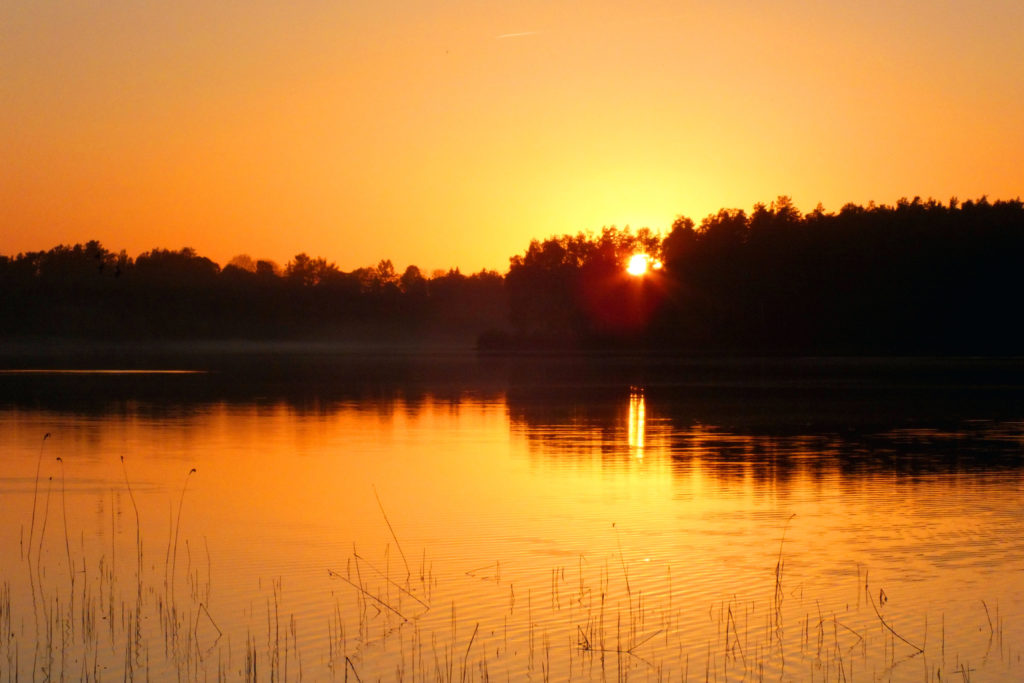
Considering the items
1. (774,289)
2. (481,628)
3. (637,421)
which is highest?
(774,289)

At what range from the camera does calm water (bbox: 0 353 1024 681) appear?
9719 mm

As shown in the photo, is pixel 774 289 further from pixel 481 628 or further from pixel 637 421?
pixel 481 628

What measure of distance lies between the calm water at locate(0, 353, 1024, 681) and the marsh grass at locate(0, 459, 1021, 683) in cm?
3

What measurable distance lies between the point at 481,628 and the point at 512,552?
336 cm

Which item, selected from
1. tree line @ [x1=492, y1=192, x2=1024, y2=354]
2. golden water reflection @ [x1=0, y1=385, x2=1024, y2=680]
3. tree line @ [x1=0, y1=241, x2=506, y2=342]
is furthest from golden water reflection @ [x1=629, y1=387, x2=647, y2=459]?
tree line @ [x1=0, y1=241, x2=506, y2=342]

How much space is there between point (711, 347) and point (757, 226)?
1304 cm

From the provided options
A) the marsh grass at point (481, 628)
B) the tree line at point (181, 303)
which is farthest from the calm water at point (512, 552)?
the tree line at point (181, 303)

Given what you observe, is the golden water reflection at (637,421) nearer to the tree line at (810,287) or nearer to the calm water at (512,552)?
the calm water at (512,552)

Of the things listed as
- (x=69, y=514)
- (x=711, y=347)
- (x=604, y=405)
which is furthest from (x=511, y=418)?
(x=711, y=347)

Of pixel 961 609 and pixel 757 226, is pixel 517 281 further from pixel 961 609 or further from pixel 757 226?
pixel 961 609

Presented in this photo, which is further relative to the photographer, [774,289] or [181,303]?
[181,303]

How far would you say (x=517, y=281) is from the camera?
135000 millimetres

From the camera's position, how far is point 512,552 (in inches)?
543

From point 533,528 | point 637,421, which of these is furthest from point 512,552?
point 637,421
